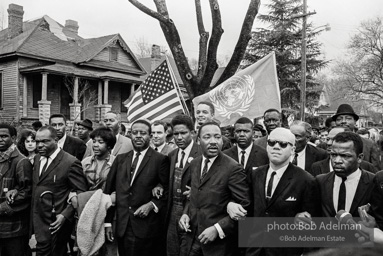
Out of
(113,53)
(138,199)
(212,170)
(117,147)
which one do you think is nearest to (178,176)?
(138,199)

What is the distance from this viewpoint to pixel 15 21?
81.3ft

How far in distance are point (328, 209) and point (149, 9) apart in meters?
7.23

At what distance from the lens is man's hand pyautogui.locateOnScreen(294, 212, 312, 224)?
3.29m

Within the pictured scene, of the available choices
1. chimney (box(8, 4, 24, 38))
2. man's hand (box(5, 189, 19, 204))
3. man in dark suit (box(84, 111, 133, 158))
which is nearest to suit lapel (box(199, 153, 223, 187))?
man's hand (box(5, 189, 19, 204))

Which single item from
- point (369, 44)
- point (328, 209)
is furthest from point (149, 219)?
point (369, 44)

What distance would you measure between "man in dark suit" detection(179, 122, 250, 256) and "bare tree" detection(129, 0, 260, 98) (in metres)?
5.91

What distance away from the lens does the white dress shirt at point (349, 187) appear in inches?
131

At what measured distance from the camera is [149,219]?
15.0 feet

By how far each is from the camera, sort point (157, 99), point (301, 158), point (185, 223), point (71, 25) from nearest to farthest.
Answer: point (185, 223) → point (301, 158) → point (157, 99) → point (71, 25)

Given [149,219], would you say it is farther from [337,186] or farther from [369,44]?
[369,44]

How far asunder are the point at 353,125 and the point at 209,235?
3566mm

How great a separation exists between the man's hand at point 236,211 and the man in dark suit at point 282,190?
15cm

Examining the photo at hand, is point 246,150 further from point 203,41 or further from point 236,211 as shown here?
point 203,41

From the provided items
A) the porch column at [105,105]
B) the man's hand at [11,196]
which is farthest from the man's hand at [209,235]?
the porch column at [105,105]
